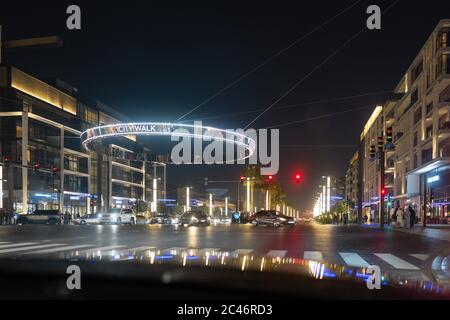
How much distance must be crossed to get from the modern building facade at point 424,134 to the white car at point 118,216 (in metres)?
25.6

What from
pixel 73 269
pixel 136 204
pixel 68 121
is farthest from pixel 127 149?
pixel 73 269

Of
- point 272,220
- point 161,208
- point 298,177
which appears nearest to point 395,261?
point 272,220

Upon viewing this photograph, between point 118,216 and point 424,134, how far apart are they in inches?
1424

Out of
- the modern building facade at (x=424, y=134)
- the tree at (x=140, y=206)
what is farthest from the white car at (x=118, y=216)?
the tree at (x=140, y=206)

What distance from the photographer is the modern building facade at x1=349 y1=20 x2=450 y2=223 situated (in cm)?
5506

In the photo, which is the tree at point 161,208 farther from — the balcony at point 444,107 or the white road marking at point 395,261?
the white road marking at point 395,261

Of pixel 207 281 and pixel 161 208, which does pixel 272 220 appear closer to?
pixel 207 281

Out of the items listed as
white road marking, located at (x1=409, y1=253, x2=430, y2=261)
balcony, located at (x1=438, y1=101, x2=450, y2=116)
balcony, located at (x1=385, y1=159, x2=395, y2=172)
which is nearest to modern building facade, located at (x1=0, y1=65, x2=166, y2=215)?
balcony, located at (x1=438, y1=101, x2=450, y2=116)

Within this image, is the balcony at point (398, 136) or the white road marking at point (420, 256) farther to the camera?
the balcony at point (398, 136)

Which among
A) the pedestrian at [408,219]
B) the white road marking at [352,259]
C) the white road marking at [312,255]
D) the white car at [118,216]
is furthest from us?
Result: the white car at [118,216]

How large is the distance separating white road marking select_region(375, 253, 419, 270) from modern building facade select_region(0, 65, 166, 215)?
39650 mm

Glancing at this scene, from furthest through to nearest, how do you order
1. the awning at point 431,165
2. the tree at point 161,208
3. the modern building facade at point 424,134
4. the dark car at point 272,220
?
the tree at point 161,208, the modern building facade at point 424,134, the awning at point 431,165, the dark car at point 272,220

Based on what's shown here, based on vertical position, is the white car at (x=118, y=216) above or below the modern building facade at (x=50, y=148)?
below

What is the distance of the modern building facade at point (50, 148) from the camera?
71.4m
